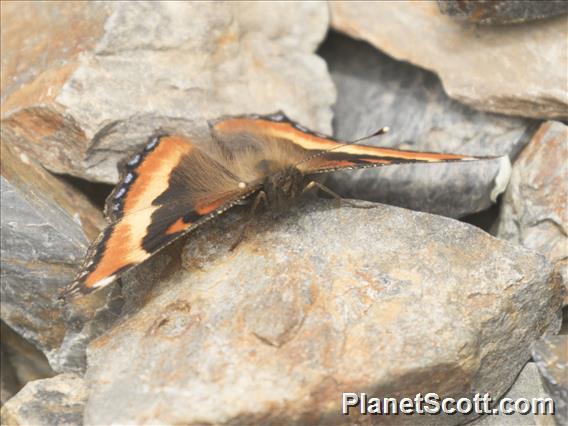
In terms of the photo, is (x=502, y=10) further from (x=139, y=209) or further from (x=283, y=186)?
(x=139, y=209)

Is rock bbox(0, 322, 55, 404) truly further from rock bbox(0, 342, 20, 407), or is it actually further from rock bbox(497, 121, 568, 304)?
rock bbox(497, 121, 568, 304)

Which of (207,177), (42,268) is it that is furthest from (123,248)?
(42,268)

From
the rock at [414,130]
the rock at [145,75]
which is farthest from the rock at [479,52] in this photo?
the rock at [145,75]

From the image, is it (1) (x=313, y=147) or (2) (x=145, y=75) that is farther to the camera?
(2) (x=145, y=75)

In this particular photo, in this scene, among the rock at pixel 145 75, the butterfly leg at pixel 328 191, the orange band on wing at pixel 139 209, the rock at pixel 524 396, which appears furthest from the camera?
the rock at pixel 145 75

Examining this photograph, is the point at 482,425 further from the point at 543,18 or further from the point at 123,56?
the point at 123,56

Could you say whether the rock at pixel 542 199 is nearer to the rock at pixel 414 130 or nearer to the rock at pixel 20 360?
the rock at pixel 414 130
